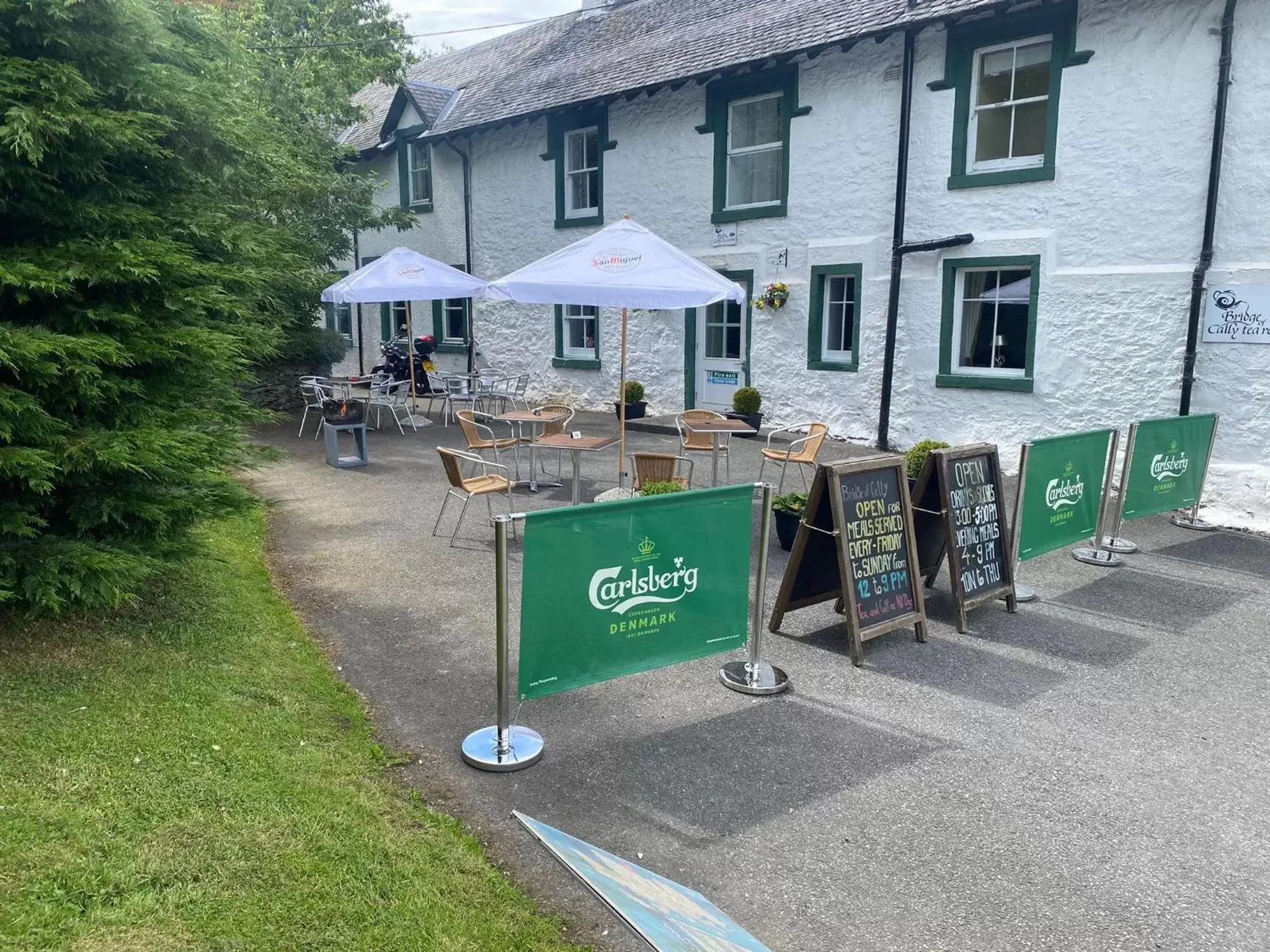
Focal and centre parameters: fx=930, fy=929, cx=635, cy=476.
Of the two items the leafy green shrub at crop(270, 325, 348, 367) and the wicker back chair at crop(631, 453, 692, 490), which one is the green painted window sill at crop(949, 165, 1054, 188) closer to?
the wicker back chair at crop(631, 453, 692, 490)

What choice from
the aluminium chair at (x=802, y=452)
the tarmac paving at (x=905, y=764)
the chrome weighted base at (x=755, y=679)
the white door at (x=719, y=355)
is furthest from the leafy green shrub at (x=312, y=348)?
the chrome weighted base at (x=755, y=679)

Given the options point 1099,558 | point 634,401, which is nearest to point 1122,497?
point 1099,558

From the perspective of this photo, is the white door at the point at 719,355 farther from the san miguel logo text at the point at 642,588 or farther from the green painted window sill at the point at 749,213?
the san miguel logo text at the point at 642,588

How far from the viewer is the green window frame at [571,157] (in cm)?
1574

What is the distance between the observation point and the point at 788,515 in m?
7.05

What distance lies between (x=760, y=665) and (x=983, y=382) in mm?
7586

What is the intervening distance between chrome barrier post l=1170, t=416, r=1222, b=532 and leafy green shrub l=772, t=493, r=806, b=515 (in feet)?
12.4

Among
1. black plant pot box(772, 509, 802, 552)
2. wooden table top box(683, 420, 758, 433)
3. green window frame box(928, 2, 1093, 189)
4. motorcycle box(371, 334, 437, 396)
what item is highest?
green window frame box(928, 2, 1093, 189)

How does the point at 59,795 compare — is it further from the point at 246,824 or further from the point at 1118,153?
the point at 1118,153

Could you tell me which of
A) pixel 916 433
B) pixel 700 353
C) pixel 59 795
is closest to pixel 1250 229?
pixel 916 433

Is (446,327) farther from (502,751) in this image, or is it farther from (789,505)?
(502,751)

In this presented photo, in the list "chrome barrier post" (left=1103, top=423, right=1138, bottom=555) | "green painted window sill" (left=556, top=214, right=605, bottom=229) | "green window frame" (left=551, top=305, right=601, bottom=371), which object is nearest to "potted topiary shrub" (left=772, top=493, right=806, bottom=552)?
"chrome barrier post" (left=1103, top=423, right=1138, bottom=555)

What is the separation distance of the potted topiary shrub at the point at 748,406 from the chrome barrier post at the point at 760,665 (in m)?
8.57

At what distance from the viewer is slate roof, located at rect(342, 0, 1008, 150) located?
12.0 metres
